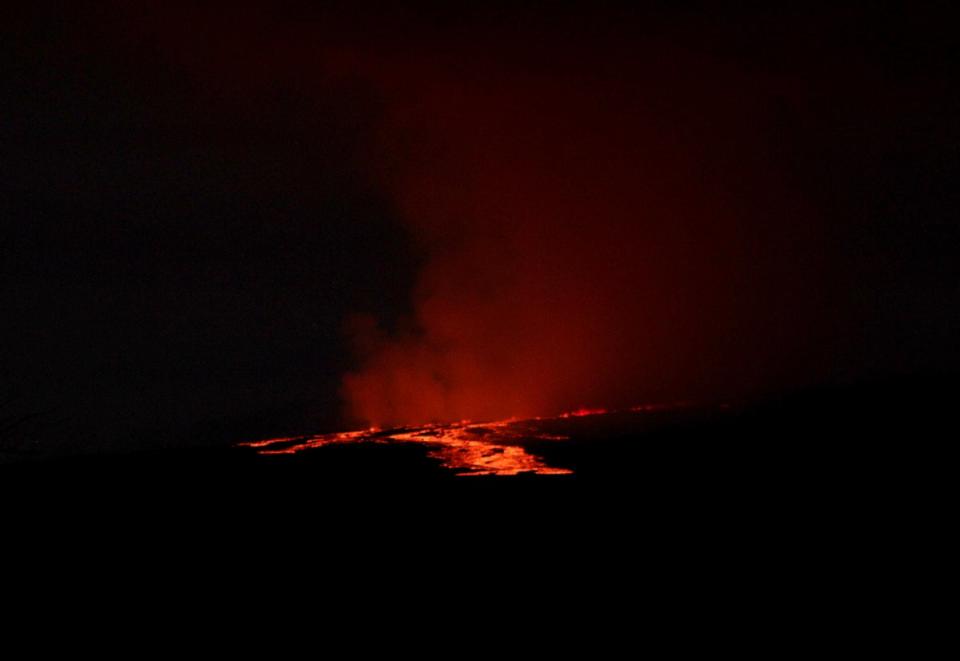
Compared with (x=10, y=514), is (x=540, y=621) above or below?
below

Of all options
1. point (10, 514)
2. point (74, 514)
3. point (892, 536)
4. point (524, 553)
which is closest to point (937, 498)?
point (892, 536)

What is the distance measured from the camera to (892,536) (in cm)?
450

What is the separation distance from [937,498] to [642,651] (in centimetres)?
280

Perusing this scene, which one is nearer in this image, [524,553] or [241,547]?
[524,553]

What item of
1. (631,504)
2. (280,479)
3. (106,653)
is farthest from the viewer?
(280,479)

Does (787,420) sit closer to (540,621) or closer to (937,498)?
(937,498)

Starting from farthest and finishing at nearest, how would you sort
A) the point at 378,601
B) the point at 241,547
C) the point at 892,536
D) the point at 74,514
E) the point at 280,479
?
the point at 280,479, the point at 74,514, the point at 241,547, the point at 892,536, the point at 378,601

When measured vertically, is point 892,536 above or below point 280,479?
below

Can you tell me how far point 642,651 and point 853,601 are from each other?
109 centimetres

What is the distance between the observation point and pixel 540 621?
3.74 m

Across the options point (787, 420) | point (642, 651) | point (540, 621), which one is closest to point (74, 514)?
point (540, 621)

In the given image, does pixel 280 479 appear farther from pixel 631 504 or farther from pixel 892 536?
pixel 892 536

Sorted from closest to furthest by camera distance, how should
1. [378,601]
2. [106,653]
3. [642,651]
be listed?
[642,651], [106,653], [378,601]

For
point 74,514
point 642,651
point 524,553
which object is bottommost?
point 642,651
